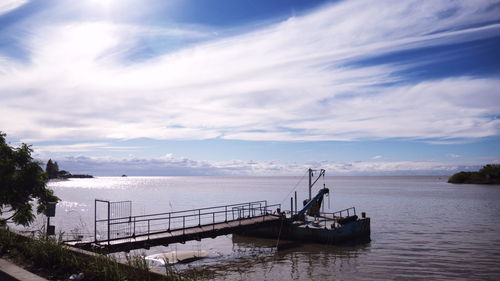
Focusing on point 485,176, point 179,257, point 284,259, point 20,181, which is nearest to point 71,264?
point 20,181

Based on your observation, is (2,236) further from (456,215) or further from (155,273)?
(456,215)

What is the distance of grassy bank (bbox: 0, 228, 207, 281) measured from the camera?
368 inches

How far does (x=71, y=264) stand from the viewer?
10.6 metres

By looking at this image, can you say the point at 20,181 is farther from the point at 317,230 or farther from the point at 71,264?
the point at 317,230

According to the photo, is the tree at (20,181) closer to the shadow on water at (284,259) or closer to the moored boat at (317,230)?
the shadow on water at (284,259)

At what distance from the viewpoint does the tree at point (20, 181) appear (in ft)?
57.5

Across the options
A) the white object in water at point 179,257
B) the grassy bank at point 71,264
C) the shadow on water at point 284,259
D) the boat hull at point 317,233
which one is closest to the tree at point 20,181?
the grassy bank at point 71,264

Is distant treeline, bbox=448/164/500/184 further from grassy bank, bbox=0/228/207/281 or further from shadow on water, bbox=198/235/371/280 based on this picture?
grassy bank, bbox=0/228/207/281

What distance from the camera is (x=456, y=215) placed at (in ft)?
183

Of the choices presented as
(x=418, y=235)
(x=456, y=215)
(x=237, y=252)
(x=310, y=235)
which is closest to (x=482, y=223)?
(x=456, y=215)

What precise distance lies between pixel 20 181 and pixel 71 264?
950cm

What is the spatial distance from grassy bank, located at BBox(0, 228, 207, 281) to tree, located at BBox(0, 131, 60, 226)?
17.2 ft

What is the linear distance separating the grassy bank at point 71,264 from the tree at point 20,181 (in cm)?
525

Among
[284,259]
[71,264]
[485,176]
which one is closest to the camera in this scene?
[71,264]
